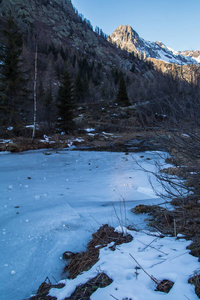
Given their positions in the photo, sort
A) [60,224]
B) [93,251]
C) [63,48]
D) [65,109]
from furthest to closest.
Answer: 1. [63,48]
2. [65,109]
3. [60,224]
4. [93,251]

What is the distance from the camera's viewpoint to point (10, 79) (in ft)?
43.8

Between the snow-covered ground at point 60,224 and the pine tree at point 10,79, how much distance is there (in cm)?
925

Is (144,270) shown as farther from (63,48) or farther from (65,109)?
(63,48)

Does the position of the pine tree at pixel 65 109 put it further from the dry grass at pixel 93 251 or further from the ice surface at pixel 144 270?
the ice surface at pixel 144 270

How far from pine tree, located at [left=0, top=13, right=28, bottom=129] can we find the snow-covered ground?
925 cm

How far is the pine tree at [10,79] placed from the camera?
13211mm

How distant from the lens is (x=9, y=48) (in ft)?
44.5

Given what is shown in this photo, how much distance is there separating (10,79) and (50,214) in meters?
13.9

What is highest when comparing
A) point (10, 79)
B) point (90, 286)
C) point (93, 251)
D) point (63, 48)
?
point (63, 48)

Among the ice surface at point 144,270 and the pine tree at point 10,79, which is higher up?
the pine tree at point 10,79

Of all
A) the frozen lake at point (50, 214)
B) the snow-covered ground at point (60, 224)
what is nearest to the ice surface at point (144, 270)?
the snow-covered ground at point (60, 224)

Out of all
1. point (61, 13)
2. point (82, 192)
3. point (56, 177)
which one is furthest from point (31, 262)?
point (61, 13)

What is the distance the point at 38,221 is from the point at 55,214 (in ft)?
1.17

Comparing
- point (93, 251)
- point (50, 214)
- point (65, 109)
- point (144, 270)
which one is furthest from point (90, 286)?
point (65, 109)
